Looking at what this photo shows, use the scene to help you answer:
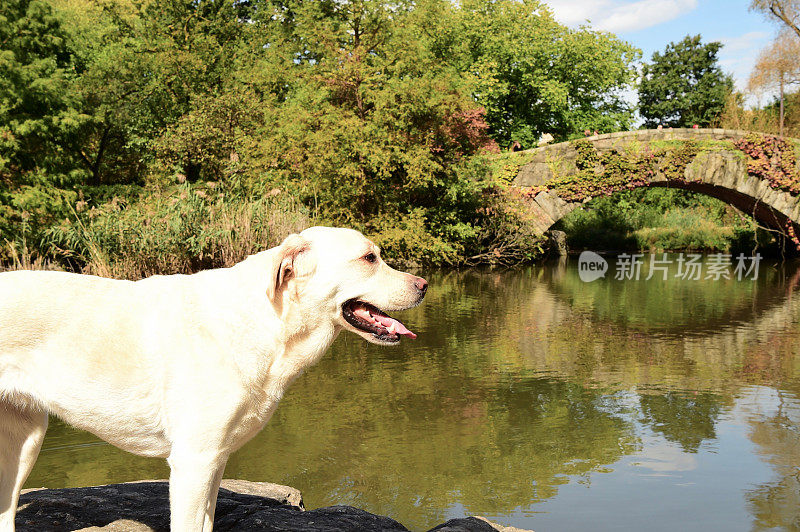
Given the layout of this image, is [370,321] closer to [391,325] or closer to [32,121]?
[391,325]

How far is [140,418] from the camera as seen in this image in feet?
8.88

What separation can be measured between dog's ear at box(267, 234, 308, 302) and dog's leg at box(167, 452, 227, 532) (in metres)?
0.65

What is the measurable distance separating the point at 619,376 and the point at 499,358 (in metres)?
1.57

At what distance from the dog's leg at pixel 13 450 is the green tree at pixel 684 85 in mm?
43367

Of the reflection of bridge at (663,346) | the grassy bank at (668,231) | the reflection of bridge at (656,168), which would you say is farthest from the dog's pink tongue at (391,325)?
the grassy bank at (668,231)

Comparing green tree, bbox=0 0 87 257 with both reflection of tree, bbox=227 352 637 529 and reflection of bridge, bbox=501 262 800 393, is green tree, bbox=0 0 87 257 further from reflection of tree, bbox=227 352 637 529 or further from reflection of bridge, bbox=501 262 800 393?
reflection of bridge, bbox=501 262 800 393

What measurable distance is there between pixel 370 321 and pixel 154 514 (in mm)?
1518

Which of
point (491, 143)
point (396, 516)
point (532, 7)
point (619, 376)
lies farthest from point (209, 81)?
point (396, 516)

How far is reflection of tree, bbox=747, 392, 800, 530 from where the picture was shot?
15.3 feet

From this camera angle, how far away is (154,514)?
346 cm

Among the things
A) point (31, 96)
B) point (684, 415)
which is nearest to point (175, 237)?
point (31, 96)

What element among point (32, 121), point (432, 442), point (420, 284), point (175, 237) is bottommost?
point (432, 442)

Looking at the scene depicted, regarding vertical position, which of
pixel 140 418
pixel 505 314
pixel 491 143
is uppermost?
pixel 491 143

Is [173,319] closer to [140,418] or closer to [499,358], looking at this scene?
[140,418]
